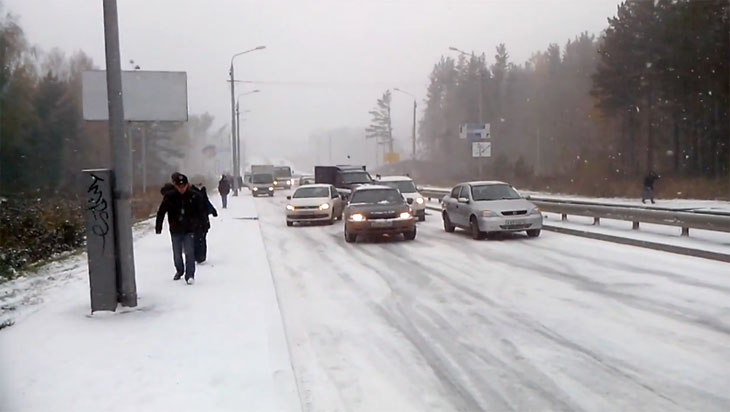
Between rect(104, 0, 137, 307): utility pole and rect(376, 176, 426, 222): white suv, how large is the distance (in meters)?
16.9

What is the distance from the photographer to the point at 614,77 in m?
53.1

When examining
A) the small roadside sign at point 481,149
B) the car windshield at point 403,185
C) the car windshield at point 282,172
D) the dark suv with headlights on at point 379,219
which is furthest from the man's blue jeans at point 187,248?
the car windshield at point 282,172

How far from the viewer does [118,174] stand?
368 inches

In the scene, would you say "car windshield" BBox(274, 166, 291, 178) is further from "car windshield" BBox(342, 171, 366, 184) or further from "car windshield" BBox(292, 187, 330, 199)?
"car windshield" BBox(292, 187, 330, 199)

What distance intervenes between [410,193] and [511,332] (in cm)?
1890

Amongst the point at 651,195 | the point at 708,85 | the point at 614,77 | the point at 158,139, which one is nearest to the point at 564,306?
the point at 651,195

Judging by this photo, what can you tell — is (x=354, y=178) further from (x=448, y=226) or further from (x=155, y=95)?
(x=448, y=226)

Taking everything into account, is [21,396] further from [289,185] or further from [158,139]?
[158,139]

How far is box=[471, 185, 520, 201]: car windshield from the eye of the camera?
19359 millimetres

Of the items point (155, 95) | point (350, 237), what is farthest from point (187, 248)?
point (155, 95)

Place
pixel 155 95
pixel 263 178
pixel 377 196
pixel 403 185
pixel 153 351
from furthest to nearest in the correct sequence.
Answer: pixel 263 178
pixel 155 95
pixel 403 185
pixel 377 196
pixel 153 351

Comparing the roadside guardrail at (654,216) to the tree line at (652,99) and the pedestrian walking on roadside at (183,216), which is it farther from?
the tree line at (652,99)

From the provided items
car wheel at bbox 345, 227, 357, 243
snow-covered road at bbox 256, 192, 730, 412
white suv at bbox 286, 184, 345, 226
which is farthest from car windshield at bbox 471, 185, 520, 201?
white suv at bbox 286, 184, 345, 226

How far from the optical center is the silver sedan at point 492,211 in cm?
1806
